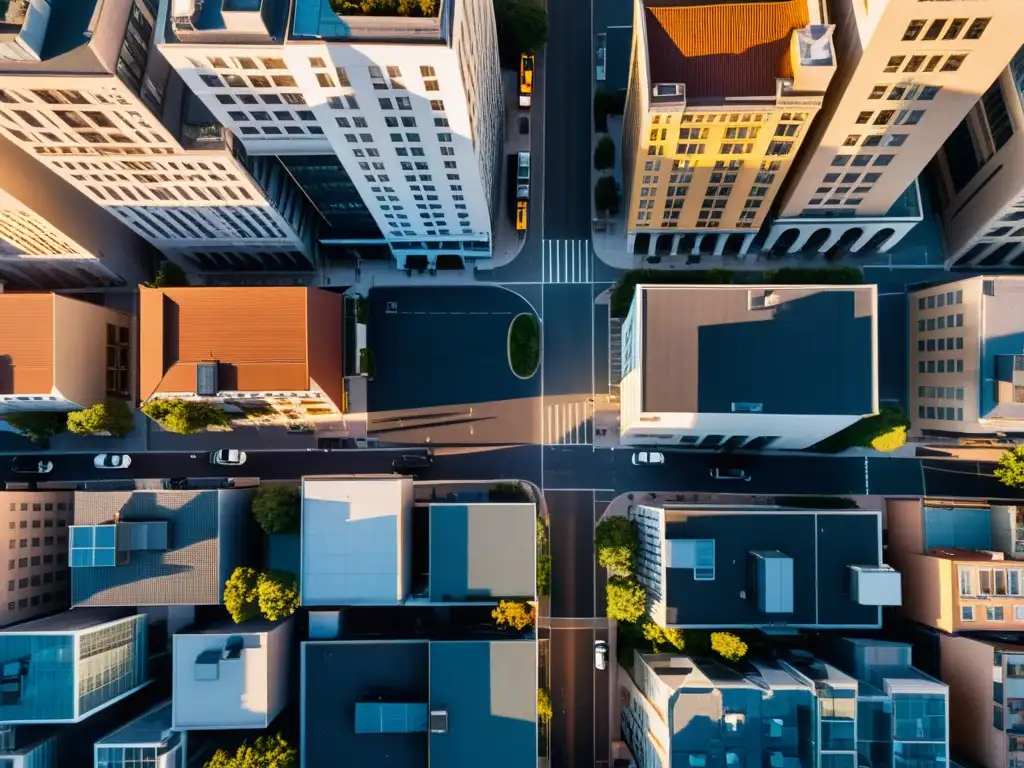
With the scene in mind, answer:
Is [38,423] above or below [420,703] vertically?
above

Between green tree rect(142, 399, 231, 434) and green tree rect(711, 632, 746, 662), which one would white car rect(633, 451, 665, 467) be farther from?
green tree rect(142, 399, 231, 434)

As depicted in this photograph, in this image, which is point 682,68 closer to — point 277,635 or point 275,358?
point 275,358

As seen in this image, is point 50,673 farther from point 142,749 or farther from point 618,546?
point 618,546

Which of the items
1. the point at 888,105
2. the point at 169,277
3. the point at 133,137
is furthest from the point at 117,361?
the point at 888,105

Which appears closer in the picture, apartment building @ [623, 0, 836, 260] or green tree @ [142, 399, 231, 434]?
apartment building @ [623, 0, 836, 260]

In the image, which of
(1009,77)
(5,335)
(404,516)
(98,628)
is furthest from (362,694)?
(1009,77)

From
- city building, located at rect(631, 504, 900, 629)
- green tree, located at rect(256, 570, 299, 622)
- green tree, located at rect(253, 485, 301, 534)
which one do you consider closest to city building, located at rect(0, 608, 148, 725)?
green tree, located at rect(256, 570, 299, 622)
